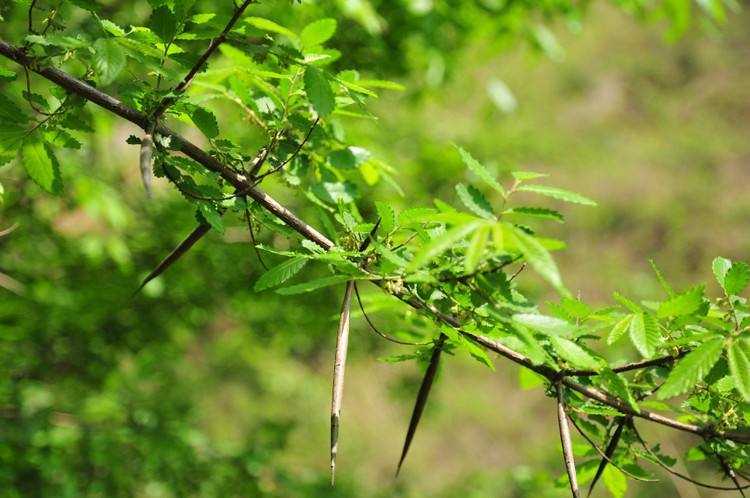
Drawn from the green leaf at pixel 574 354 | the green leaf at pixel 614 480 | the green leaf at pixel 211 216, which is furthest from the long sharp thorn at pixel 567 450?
the green leaf at pixel 211 216

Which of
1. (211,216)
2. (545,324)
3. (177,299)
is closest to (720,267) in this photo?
(545,324)

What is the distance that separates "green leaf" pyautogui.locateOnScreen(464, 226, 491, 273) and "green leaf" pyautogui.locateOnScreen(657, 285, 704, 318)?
28 cm

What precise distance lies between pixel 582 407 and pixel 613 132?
10.8m

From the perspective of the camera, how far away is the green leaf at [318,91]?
0.72 m

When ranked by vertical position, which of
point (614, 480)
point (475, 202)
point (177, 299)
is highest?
point (475, 202)

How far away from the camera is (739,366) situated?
2.15 feet

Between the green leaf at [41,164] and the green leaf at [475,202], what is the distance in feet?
1.68

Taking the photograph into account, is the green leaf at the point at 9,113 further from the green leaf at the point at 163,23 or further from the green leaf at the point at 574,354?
the green leaf at the point at 574,354

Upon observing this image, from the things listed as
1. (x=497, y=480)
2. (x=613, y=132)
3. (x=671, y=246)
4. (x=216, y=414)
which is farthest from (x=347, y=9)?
(x=613, y=132)

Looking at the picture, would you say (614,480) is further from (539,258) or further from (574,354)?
(539,258)

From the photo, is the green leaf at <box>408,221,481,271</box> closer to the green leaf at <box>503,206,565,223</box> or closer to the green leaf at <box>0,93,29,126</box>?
the green leaf at <box>503,206,565,223</box>

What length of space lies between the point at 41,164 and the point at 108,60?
9.8 inches

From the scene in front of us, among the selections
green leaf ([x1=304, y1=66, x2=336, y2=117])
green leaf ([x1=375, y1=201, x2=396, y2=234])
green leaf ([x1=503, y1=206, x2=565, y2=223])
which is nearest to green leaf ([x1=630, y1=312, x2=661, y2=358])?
green leaf ([x1=503, y1=206, x2=565, y2=223])

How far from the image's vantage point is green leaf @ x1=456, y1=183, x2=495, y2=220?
2.18ft
